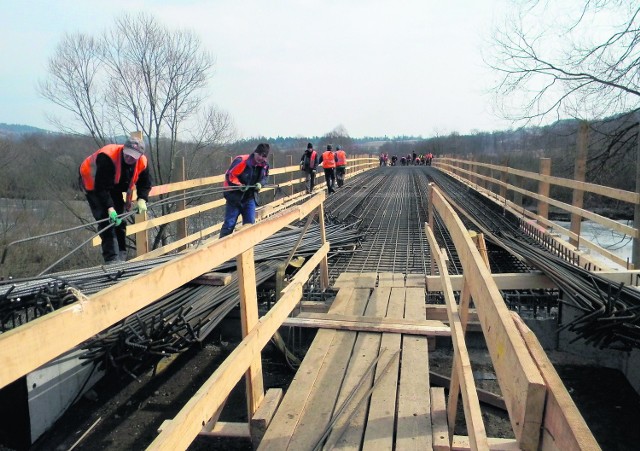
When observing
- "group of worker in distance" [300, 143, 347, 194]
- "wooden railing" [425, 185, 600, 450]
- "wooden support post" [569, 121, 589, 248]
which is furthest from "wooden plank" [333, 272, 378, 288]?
"group of worker in distance" [300, 143, 347, 194]

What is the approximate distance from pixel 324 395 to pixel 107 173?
342 centimetres

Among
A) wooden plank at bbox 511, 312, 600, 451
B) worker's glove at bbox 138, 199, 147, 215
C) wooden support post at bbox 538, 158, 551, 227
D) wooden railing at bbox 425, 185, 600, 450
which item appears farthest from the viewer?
wooden support post at bbox 538, 158, 551, 227

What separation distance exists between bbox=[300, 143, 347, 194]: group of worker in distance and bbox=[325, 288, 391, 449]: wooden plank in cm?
860

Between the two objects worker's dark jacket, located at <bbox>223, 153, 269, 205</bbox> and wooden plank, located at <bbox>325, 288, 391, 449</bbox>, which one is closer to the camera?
wooden plank, located at <bbox>325, 288, 391, 449</bbox>

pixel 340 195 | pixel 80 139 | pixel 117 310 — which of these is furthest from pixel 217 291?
pixel 80 139

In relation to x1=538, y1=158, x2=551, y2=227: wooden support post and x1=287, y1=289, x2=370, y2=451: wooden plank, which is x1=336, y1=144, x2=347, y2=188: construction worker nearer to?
x1=538, y1=158, x2=551, y2=227: wooden support post

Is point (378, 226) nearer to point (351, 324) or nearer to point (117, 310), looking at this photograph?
point (351, 324)

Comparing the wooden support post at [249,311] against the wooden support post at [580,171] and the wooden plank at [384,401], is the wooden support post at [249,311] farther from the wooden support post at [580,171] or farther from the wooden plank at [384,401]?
the wooden support post at [580,171]

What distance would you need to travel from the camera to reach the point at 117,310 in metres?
1.57

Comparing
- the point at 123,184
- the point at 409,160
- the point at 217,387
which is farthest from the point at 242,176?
the point at 409,160

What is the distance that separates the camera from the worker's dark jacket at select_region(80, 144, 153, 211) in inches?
201

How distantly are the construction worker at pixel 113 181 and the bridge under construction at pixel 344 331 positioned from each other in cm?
100

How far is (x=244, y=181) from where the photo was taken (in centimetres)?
674

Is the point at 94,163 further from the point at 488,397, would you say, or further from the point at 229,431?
the point at 488,397
